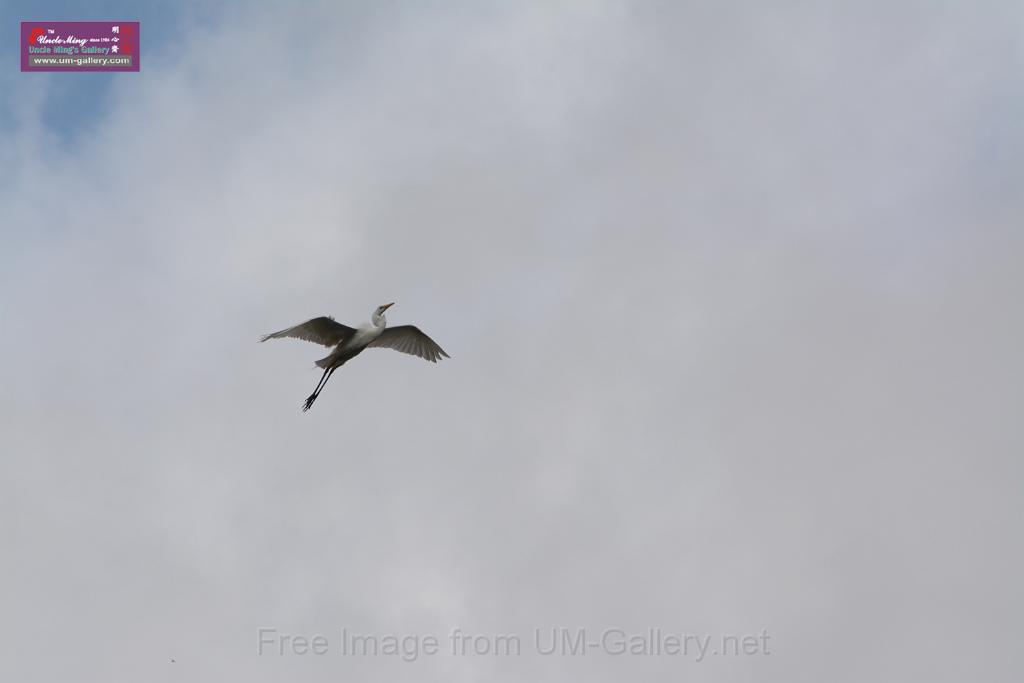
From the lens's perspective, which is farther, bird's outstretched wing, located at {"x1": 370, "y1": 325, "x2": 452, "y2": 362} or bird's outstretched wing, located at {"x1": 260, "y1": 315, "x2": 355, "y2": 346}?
bird's outstretched wing, located at {"x1": 370, "y1": 325, "x2": 452, "y2": 362}

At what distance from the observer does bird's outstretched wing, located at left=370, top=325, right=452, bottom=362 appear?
4200 cm

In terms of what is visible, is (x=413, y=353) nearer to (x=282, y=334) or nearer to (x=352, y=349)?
(x=352, y=349)

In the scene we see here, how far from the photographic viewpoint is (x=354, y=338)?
4069cm

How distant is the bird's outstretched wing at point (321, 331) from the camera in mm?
39406

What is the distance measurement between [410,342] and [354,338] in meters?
2.59

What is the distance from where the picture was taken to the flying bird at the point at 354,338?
39875 millimetres

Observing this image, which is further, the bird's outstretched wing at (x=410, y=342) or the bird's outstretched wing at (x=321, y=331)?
the bird's outstretched wing at (x=410, y=342)

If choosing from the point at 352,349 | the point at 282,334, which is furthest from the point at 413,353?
the point at 282,334

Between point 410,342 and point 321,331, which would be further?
point 410,342

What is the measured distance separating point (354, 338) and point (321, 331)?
1.20 metres

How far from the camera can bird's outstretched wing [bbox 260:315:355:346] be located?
129 feet

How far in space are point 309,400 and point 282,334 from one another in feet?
9.71

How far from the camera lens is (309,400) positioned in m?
40.4

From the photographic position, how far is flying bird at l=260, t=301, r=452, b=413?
39875 millimetres
